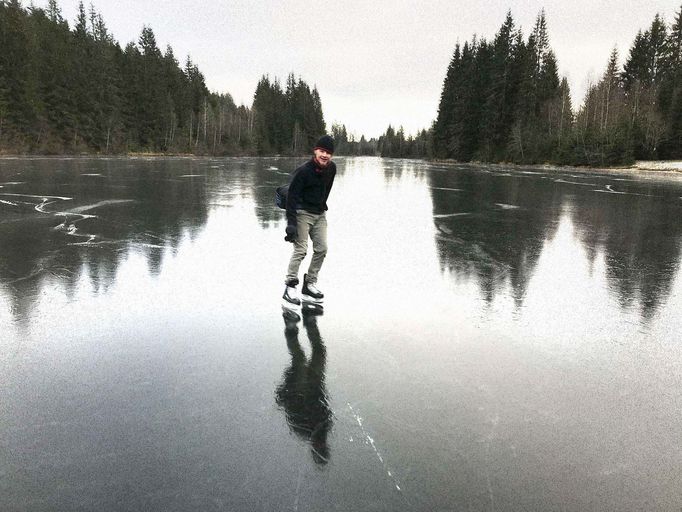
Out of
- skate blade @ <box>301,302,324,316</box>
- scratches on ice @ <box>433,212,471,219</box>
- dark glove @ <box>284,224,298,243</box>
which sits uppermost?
dark glove @ <box>284,224,298,243</box>

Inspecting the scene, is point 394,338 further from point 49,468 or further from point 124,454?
point 49,468

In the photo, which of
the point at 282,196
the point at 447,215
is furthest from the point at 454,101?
the point at 282,196

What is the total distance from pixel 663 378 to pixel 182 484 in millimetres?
3682

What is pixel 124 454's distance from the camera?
2617 millimetres

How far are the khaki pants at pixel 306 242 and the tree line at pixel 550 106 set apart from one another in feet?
186

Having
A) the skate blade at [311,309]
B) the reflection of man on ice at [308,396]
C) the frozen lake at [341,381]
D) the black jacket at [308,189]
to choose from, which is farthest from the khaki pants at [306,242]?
the reflection of man on ice at [308,396]

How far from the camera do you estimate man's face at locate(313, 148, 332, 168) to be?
17.3 ft

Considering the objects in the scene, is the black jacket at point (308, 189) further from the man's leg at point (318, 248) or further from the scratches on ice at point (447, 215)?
the scratches on ice at point (447, 215)

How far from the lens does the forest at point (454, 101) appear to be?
5591 cm

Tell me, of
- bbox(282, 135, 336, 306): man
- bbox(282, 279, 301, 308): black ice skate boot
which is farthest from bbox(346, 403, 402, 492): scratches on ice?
bbox(282, 135, 336, 306): man

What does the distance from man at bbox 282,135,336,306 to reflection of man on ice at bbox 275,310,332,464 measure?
3.42ft

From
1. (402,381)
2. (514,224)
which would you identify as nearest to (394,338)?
(402,381)

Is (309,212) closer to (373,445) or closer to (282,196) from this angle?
(282,196)

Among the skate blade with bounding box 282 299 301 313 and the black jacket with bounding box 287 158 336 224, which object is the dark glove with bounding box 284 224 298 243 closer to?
the black jacket with bounding box 287 158 336 224
